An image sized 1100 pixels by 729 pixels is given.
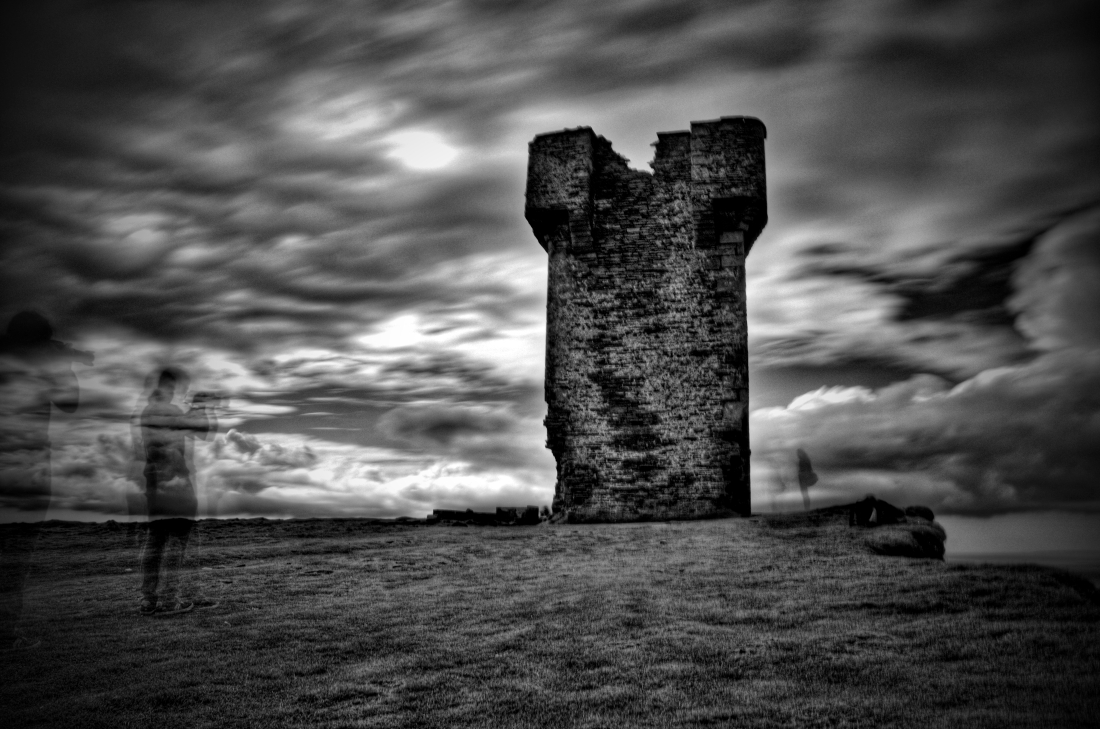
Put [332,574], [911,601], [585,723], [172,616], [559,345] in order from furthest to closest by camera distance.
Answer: [559,345] → [332,574] → [172,616] → [911,601] → [585,723]

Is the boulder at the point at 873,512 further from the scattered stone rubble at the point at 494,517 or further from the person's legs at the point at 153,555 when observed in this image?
the person's legs at the point at 153,555

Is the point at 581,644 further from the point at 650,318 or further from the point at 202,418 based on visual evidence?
the point at 650,318

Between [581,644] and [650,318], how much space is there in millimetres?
9505

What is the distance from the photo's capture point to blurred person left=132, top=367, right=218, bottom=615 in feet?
26.2

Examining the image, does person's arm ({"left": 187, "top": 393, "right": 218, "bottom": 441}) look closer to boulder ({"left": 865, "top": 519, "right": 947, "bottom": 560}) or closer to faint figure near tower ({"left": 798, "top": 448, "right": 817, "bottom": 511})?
boulder ({"left": 865, "top": 519, "right": 947, "bottom": 560})

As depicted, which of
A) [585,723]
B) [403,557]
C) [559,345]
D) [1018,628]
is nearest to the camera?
[585,723]

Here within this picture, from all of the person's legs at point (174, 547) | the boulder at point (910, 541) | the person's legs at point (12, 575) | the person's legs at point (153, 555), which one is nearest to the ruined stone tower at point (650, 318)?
the boulder at point (910, 541)

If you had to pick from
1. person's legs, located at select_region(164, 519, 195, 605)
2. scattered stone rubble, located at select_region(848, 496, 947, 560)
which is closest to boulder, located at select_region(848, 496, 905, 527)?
scattered stone rubble, located at select_region(848, 496, 947, 560)

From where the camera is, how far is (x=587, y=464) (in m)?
15.3

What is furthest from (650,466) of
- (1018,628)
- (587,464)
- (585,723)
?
(585,723)

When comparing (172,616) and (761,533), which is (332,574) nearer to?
(172,616)

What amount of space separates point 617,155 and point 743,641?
11.9 m

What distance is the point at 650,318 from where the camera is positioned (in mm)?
15500

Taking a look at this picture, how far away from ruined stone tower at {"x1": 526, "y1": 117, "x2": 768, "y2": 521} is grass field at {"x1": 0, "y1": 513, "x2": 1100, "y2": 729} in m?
4.30
